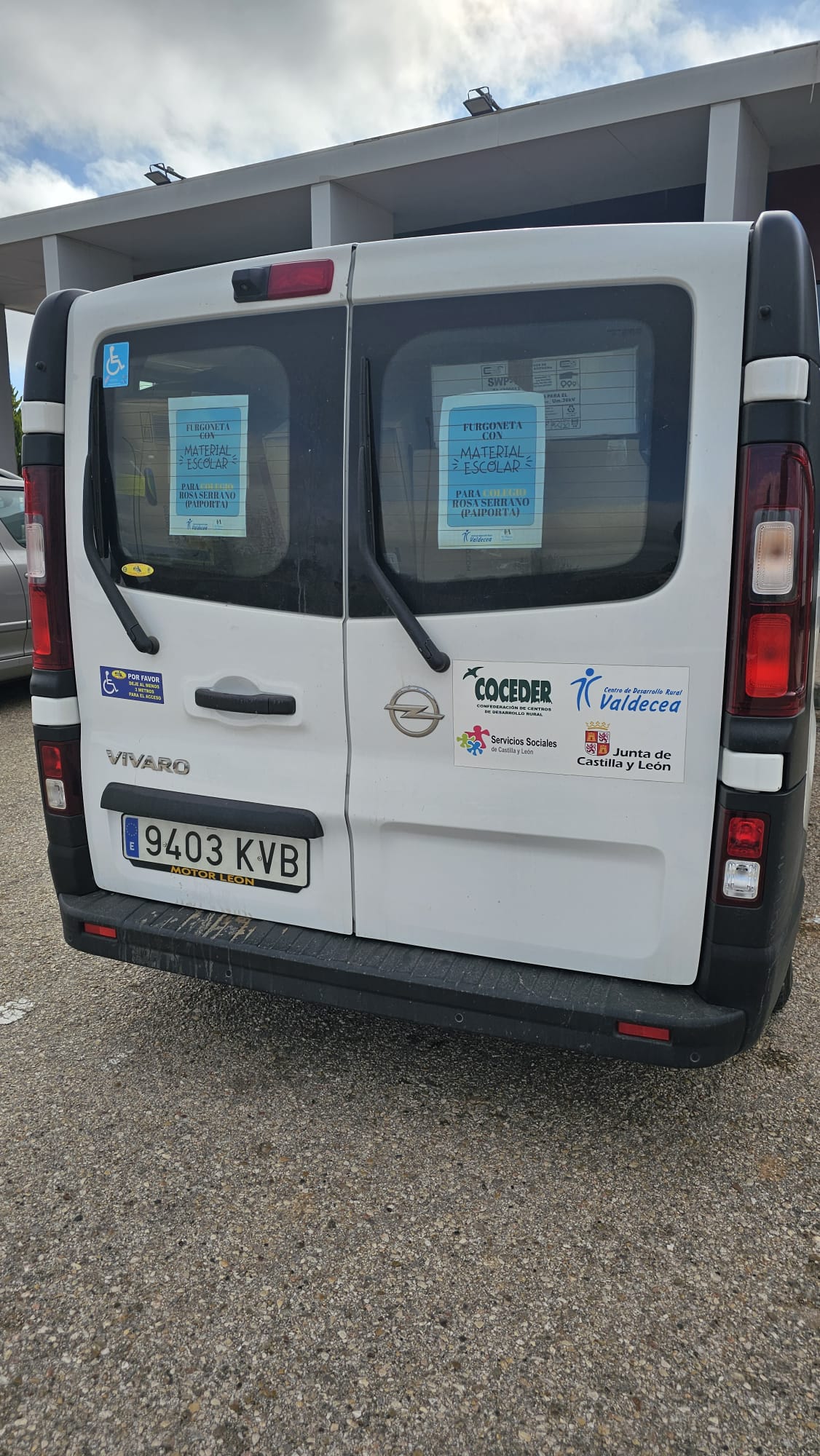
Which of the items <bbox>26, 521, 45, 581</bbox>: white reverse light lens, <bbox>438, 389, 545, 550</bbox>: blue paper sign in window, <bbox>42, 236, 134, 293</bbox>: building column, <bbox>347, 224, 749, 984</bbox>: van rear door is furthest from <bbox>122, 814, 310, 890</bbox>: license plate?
<bbox>42, 236, 134, 293</bbox>: building column

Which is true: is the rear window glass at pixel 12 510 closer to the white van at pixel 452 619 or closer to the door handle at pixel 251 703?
the white van at pixel 452 619

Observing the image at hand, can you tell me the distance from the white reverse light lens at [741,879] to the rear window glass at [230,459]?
1.14 metres

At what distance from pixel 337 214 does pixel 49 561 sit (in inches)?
352

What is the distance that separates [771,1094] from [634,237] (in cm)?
230

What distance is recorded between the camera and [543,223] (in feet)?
34.9

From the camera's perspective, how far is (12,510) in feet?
25.6

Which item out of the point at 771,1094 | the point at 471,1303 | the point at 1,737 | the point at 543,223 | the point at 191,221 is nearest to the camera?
the point at 471,1303

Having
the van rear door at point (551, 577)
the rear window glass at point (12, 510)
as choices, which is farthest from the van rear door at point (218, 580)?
the rear window glass at point (12, 510)

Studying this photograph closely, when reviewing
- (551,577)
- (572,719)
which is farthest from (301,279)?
(572,719)

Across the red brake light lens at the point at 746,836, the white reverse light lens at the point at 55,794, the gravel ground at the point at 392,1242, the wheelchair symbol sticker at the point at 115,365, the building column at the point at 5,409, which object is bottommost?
the gravel ground at the point at 392,1242

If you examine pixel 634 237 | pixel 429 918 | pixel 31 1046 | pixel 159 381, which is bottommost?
pixel 31 1046

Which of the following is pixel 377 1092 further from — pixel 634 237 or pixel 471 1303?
pixel 634 237

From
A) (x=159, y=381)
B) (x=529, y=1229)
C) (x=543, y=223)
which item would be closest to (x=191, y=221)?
(x=543, y=223)

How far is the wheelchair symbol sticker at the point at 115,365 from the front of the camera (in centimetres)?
263
